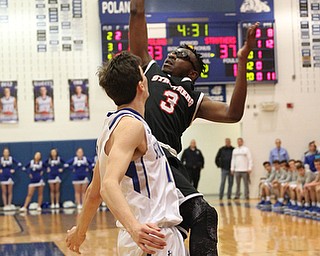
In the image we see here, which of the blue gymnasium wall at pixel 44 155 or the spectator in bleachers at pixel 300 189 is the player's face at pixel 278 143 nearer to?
the spectator in bleachers at pixel 300 189

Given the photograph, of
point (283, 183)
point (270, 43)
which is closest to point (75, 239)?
point (283, 183)

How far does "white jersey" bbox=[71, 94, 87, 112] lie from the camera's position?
1886 centimetres

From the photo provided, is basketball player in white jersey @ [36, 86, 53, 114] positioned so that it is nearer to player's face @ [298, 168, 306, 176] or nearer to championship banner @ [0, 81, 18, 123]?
championship banner @ [0, 81, 18, 123]

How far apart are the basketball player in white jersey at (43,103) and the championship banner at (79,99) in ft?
2.06

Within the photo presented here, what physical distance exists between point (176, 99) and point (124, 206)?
4.67 feet

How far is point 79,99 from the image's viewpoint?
1888 centimetres

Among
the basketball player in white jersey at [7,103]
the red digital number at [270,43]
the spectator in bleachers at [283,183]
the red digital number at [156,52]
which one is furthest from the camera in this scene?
the basketball player in white jersey at [7,103]

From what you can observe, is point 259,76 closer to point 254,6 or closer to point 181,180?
point 254,6

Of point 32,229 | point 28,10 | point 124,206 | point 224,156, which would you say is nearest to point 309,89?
point 224,156

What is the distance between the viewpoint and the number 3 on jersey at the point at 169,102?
155 inches

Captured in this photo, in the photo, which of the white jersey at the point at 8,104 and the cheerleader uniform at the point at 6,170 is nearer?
the cheerleader uniform at the point at 6,170

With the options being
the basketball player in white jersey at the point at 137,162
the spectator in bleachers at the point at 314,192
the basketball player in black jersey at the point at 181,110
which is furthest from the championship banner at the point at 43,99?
the basketball player in white jersey at the point at 137,162

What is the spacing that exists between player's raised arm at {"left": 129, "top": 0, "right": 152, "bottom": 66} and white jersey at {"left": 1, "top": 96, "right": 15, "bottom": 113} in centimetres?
1505

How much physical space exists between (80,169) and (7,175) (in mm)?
2007
